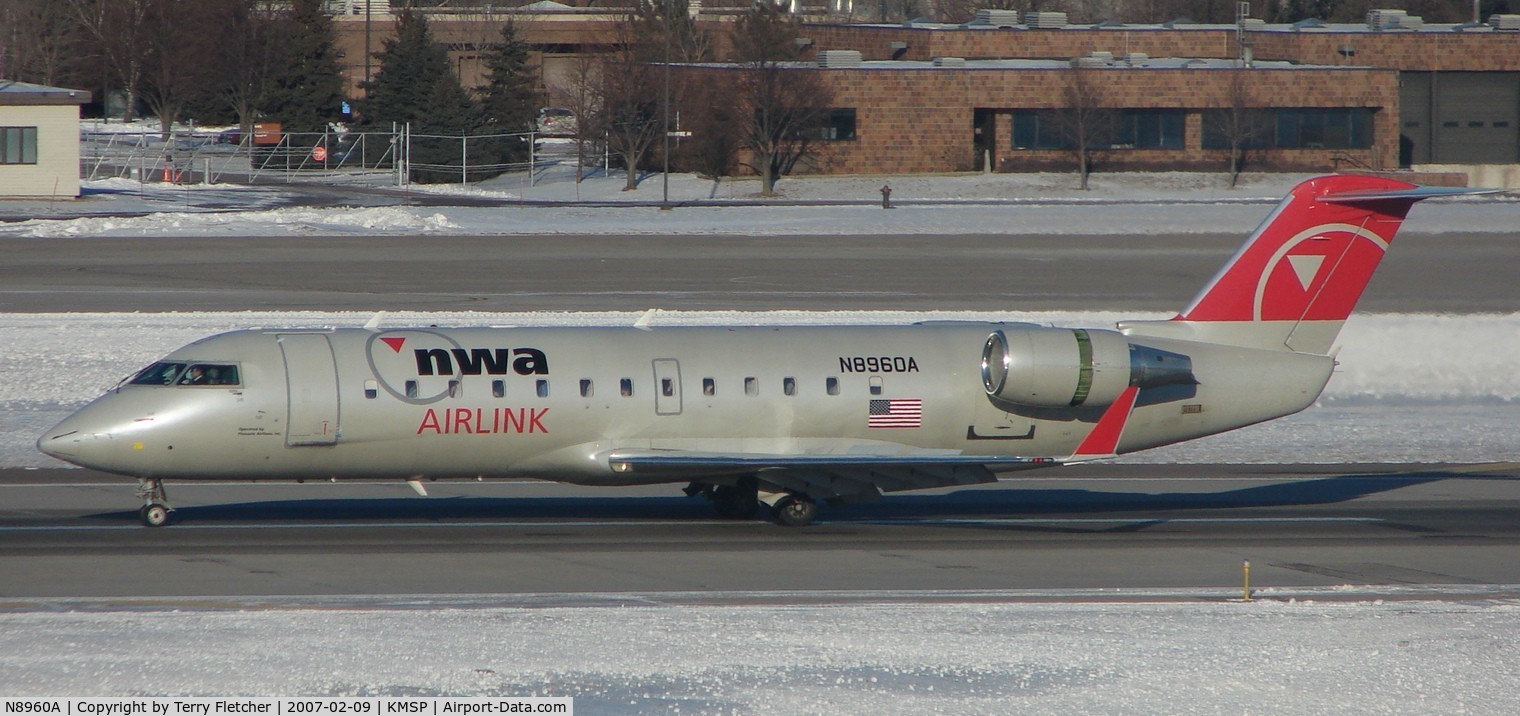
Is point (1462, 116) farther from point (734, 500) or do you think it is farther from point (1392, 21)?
point (734, 500)

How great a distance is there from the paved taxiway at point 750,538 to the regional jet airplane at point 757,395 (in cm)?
87

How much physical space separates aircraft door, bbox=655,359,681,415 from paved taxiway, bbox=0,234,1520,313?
19.8 m

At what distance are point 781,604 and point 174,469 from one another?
8373mm

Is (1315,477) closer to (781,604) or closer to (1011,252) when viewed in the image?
(781,604)

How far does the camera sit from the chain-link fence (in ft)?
263

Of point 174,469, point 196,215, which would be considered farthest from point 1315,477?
point 196,215

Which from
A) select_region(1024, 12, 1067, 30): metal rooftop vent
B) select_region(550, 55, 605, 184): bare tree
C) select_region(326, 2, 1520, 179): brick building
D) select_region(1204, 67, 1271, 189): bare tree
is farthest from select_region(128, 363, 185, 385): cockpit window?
select_region(1024, 12, 1067, 30): metal rooftop vent

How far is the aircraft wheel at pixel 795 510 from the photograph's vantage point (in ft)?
68.1

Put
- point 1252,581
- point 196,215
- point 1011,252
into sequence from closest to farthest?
point 1252,581 → point 1011,252 → point 196,215

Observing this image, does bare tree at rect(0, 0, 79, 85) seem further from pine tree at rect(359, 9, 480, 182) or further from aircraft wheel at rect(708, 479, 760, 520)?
aircraft wheel at rect(708, 479, 760, 520)

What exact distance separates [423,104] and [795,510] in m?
71.4

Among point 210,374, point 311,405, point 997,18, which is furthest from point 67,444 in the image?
point 997,18

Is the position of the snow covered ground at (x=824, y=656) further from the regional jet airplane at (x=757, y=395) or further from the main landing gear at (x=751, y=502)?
the main landing gear at (x=751, y=502)

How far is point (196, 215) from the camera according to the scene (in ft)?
193
